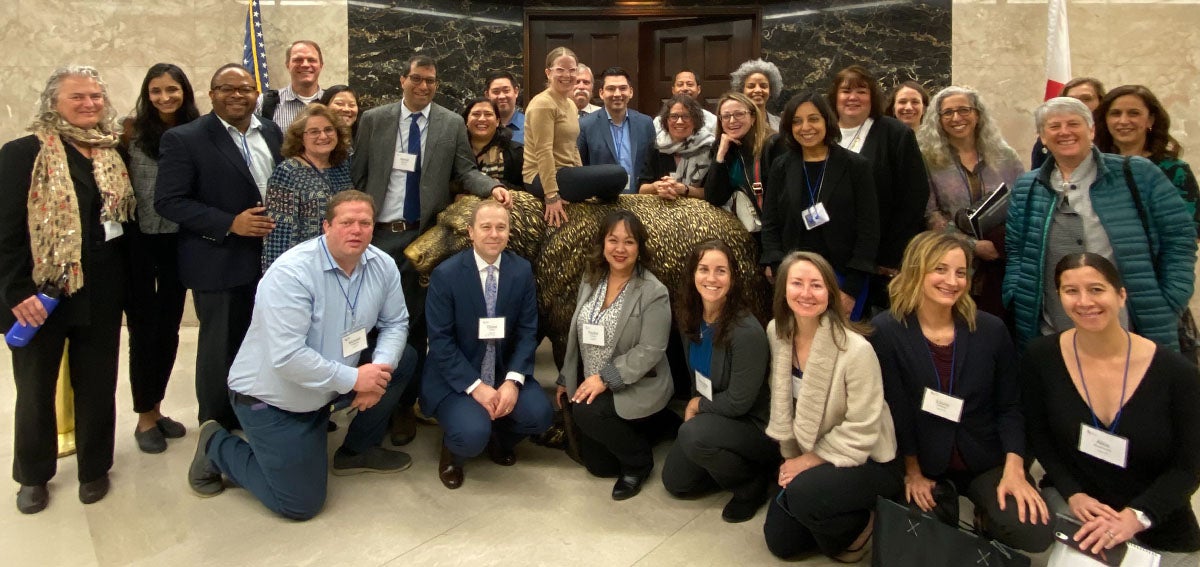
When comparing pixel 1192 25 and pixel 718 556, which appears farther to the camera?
pixel 1192 25

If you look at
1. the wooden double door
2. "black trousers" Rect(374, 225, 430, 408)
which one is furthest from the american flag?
"black trousers" Rect(374, 225, 430, 408)

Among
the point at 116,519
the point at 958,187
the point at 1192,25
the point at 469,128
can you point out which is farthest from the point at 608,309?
the point at 1192,25

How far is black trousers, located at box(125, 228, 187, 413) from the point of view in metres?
3.28

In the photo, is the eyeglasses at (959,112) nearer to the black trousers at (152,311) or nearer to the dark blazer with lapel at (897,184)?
the dark blazer with lapel at (897,184)

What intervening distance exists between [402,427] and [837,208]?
2.15 meters

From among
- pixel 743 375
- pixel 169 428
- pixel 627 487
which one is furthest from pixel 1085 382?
pixel 169 428

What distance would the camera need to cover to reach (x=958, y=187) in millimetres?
3221

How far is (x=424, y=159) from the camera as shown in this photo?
11.5 feet

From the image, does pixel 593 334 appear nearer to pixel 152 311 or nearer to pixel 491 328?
pixel 491 328

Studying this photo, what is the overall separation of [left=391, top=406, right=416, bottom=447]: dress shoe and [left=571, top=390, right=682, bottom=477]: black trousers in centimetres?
85

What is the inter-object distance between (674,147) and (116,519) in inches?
110

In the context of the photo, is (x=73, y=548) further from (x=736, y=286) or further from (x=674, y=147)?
(x=674, y=147)

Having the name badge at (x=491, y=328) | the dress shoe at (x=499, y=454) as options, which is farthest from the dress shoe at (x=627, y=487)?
the name badge at (x=491, y=328)

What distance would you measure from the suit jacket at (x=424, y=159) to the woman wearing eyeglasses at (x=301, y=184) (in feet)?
0.74
